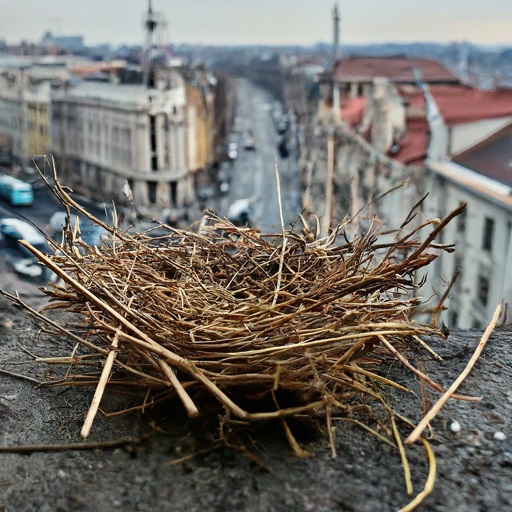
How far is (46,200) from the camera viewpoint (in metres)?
21.0

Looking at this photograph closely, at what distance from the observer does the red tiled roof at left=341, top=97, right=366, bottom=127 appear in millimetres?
28844

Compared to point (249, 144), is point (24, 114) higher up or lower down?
higher up

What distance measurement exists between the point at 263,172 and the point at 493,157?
3173cm

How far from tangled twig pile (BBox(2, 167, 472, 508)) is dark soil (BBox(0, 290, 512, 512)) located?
0.17m

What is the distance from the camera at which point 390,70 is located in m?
43.4

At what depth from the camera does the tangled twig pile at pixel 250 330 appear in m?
4.24

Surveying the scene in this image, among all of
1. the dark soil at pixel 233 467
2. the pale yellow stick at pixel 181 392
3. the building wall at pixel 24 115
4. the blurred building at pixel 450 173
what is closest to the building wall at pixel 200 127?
the building wall at pixel 24 115

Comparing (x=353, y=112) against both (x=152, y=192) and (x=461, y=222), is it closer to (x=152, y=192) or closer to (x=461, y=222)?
(x=152, y=192)

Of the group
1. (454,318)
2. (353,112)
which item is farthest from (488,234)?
(353,112)

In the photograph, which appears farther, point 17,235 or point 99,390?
point 17,235

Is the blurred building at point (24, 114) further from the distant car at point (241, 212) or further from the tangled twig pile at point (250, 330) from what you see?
the tangled twig pile at point (250, 330)

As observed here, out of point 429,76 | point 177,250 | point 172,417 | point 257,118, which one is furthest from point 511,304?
point 257,118

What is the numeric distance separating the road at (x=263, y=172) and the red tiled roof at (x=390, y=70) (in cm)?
645

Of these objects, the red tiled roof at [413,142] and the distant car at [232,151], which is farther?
the distant car at [232,151]
